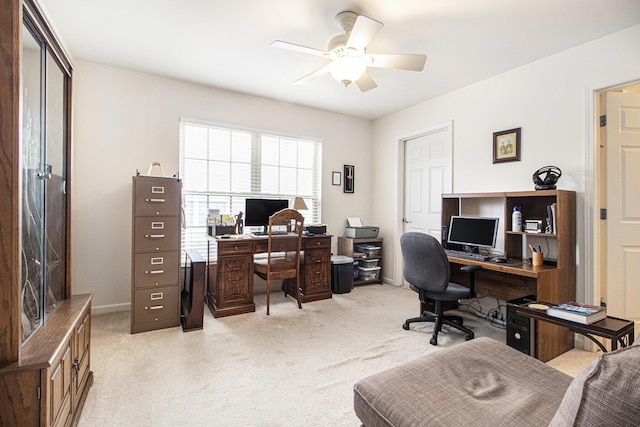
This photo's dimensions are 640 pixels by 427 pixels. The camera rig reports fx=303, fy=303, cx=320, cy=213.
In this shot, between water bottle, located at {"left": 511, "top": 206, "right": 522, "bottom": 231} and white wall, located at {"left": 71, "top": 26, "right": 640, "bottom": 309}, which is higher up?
white wall, located at {"left": 71, "top": 26, "right": 640, "bottom": 309}

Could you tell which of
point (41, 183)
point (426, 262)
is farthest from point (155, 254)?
point (426, 262)

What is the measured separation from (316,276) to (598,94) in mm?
3267

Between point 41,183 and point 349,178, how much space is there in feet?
12.5

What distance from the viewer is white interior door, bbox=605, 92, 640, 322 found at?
8.38 ft

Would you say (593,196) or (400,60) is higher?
(400,60)

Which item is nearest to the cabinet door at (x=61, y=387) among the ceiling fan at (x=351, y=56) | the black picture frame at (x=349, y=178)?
the ceiling fan at (x=351, y=56)

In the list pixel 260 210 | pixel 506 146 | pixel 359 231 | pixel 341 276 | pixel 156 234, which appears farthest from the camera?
pixel 359 231

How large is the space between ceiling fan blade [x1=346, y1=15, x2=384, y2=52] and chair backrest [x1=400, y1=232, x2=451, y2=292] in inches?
60.4

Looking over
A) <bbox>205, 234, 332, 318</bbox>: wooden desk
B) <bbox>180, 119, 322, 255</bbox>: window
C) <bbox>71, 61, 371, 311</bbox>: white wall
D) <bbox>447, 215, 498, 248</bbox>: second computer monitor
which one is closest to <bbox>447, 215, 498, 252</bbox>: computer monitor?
<bbox>447, 215, 498, 248</bbox>: second computer monitor

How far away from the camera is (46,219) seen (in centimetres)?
169

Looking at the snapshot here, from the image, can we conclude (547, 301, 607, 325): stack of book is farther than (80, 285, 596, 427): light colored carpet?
Yes

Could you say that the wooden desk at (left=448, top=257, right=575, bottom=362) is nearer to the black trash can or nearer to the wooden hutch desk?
the wooden hutch desk

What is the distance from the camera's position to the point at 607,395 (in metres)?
0.66

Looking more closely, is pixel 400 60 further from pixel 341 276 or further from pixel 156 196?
pixel 341 276
